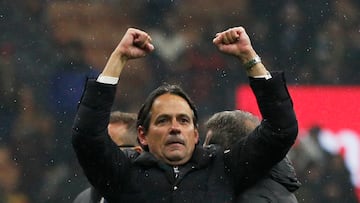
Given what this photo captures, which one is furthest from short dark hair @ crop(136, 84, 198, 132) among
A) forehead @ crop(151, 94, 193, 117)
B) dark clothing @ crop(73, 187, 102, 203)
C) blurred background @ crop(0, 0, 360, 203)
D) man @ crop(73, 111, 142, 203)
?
blurred background @ crop(0, 0, 360, 203)

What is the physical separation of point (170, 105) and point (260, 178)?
→ 42cm

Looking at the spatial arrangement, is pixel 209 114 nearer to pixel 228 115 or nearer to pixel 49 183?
pixel 49 183

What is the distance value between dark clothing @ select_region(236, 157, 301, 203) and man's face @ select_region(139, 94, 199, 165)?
10.2 inches

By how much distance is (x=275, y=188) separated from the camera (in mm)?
4125

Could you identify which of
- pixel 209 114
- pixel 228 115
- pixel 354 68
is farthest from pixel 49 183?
pixel 228 115

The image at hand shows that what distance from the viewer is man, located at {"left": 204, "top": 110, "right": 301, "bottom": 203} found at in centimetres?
410

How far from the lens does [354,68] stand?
889 centimetres

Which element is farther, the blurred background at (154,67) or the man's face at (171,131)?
the blurred background at (154,67)

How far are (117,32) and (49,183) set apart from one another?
1409 mm

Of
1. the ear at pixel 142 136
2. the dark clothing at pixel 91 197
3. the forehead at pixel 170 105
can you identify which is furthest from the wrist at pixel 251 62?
the dark clothing at pixel 91 197

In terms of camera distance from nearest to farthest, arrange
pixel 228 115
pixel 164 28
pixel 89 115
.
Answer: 1. pixel 89 115
2. pixel 228 115
3. pixel 164 28

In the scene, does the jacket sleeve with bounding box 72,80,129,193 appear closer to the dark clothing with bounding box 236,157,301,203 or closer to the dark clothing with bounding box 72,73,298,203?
the dark clothing with bounding box 72,73,298,203

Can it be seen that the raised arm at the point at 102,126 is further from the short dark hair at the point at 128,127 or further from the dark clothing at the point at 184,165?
the short dark hair at the point at 128,127

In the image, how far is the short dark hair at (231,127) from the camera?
437 centimetres
